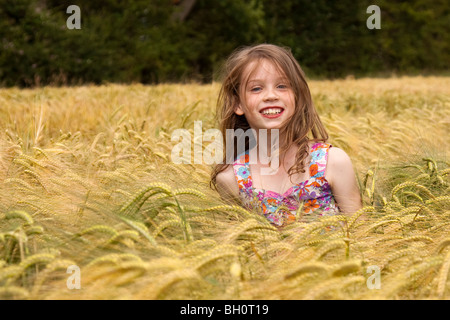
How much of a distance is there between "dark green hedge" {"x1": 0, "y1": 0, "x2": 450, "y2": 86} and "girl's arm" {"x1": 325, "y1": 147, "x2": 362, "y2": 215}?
808 centimetres

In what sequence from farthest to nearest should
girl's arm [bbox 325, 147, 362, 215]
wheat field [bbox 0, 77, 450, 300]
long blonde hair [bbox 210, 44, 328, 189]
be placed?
1. long blonde hair [bbox 210, 44, 328, 189]
2. girl's arm [bbox 325, 147, 362, 215]
3. wheat field [bbox 0, 77, 450, 300]

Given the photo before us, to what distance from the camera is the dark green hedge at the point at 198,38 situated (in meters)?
14.9

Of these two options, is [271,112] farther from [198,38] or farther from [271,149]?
[198,38]

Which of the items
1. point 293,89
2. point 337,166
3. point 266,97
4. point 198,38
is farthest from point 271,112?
point 198,38

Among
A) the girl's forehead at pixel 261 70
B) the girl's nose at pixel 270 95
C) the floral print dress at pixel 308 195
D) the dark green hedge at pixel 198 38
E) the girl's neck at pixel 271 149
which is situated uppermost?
the dark green hedge at pixel 198 38

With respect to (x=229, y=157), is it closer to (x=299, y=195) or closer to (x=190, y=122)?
(x=299, y=195)

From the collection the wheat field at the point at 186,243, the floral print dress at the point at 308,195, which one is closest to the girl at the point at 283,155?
the floral print dress at the point at 308,195

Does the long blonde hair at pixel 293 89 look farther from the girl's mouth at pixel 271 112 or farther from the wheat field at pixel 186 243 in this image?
the wheat field at pixel 186 243

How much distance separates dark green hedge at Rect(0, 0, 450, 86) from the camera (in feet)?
48.9

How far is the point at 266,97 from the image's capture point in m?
2.56

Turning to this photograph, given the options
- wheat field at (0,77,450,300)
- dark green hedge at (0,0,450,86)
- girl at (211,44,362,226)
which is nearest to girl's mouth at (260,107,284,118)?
girl at (211,44,362,226)

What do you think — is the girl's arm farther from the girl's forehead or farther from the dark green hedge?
the dark green hedge

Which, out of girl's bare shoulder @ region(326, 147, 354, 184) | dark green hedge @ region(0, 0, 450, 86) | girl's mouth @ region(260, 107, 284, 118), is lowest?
girl's bare shoulder @ region(326, 147, 354, 184)

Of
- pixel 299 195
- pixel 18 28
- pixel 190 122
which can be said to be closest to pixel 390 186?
pixel 299 195
